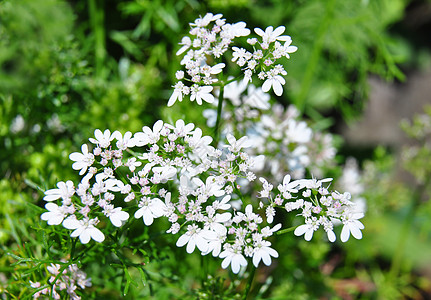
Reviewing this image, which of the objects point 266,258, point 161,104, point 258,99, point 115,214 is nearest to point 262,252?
point 266,258

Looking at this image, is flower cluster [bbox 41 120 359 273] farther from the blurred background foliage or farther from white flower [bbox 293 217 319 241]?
the blurred background foliage

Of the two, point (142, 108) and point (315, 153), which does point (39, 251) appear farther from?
point (315, 153)

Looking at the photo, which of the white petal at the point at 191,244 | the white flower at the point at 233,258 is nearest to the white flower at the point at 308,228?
the white flower at the point at 233,258

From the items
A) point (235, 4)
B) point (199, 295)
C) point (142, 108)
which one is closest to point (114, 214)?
point (199, 295)

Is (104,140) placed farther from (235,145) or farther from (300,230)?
(300,230)

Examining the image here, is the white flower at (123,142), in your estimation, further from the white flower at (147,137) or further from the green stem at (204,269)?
the green stem at (204,269)

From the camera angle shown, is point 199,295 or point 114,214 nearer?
point 114,214

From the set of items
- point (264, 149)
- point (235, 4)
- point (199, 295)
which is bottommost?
point (199, 295)
